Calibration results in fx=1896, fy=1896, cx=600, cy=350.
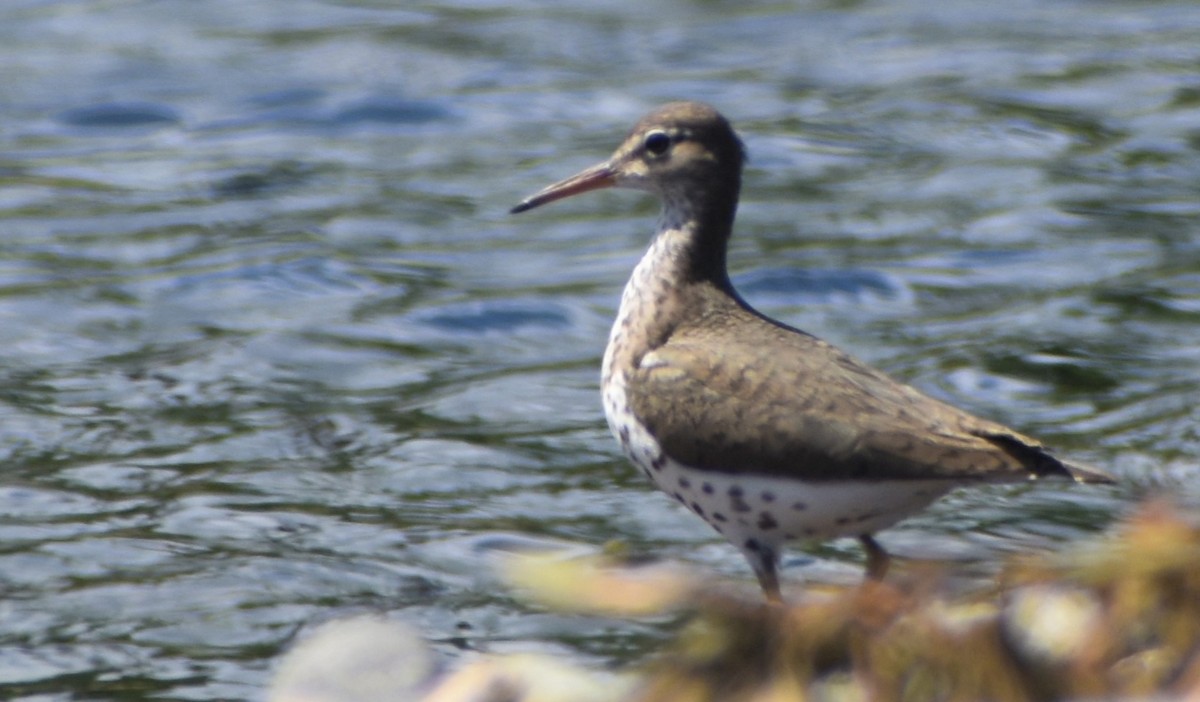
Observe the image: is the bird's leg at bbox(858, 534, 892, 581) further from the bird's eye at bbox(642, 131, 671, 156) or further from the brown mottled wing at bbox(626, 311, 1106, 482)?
the bird's eye at bbox(642, 131, 671, 156)

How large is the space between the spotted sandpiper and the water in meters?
0.50

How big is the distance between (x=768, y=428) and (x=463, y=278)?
5516 mm

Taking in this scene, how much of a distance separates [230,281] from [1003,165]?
5504 millimetres

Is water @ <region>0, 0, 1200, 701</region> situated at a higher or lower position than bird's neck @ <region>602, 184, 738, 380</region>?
lower

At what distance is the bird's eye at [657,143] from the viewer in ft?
25.7

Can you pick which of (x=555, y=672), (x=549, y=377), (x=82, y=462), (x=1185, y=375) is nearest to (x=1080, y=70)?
(x=1185, y=375)

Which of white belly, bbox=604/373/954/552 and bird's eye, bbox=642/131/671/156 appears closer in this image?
white belly, bbox=604/373/954/552

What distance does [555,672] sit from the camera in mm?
5383

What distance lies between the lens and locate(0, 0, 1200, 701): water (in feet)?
26.5

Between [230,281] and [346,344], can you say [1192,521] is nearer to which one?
[346,344]

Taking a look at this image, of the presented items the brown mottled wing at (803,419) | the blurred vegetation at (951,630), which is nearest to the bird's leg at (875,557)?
the brown mottled wing at (803,419)

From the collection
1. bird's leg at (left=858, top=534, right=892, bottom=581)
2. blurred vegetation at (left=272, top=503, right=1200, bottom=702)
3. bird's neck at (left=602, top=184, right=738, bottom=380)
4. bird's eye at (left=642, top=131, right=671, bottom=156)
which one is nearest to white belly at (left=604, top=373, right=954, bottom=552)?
bird's leg at (left=858, top=534, right=892, bottom=581)

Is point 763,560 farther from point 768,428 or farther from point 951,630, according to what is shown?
point 951,630

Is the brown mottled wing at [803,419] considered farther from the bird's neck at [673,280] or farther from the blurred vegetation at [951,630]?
the blurred vegetation at [951,630]
